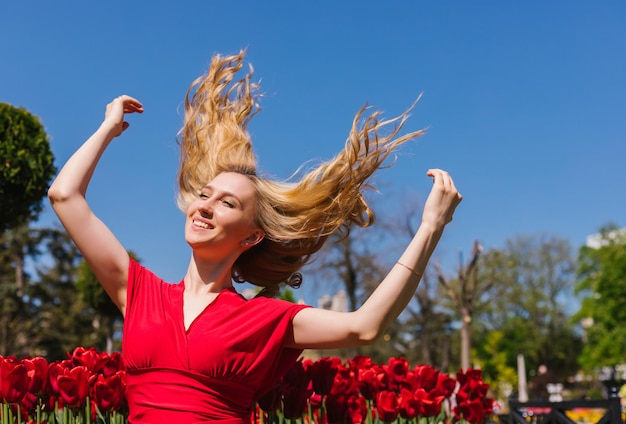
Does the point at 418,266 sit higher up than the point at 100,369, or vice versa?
the point at 418,266

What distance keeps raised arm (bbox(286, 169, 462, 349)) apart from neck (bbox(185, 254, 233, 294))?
1.44 feet

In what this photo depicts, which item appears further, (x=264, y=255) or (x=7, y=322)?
(x=7, y=322)

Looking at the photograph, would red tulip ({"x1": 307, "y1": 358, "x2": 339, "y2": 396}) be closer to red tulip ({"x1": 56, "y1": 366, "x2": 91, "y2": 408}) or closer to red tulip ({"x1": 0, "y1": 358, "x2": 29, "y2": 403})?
red tulip ({"x1": 56, "y1": 366, "x2": 91, "y2": 408})

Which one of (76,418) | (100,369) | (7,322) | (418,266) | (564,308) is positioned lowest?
(76,418)

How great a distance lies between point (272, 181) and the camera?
291 centimetres

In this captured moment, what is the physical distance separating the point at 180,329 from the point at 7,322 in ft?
103

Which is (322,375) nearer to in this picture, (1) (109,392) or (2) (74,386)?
(1) (109,392)

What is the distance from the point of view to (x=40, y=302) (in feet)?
115

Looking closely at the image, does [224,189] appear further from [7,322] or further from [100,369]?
[7,322]

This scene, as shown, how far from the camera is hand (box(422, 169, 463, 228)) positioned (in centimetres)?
228

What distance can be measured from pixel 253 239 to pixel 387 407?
3.04 ft

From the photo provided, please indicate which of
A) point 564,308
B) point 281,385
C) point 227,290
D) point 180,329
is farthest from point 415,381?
point 564,308

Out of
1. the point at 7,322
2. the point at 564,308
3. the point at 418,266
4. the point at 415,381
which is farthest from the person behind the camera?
the point at 564,308

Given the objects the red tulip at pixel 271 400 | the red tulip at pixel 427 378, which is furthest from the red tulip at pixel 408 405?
the red tulip at pixel 271 400
